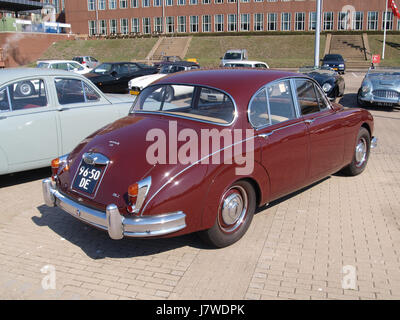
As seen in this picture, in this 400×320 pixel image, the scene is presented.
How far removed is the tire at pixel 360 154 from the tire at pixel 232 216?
274 centimetres

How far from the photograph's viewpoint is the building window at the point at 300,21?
63.2m

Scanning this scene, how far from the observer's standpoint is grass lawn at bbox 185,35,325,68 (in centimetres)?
5156

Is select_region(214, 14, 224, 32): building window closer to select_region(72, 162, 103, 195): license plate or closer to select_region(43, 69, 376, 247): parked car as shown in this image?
select_region(43, 69, 376, 247): parked car

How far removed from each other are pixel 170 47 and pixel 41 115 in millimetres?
53828

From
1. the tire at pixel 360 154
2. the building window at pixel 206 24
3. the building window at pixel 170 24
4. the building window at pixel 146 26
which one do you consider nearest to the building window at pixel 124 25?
the building window at pixel 146 26

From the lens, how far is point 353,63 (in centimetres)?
4566

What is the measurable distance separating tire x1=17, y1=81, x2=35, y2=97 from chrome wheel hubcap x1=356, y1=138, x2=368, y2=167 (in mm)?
5101

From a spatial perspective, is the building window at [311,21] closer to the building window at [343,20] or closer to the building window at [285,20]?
the building window at [285,20]

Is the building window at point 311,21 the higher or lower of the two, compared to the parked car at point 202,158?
higher

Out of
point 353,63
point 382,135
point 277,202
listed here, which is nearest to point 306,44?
point 353,63

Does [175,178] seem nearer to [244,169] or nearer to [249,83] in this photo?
[244,169]

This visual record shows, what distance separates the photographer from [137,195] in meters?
3.87

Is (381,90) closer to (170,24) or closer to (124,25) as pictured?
(170,24)

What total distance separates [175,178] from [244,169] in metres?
0.82
